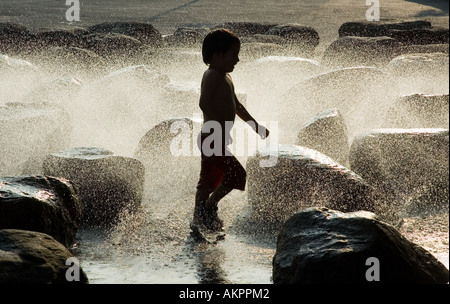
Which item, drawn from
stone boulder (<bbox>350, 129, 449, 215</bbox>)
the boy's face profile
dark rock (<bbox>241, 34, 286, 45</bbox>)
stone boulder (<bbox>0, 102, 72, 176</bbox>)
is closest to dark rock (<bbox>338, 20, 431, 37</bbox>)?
dark rock (<bbox>241, 34, 286, 45</bbox>)

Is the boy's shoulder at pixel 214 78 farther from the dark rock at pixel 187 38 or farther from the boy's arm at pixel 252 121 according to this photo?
the dark rock at pixel 187 38

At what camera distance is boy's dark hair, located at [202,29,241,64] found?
10.8 ft

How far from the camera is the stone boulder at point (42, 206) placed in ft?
10.1

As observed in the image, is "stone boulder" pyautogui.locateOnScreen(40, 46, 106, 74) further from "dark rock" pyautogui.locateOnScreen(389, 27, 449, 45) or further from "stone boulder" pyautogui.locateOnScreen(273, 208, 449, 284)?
"stone boulder" pyautogui.locateOnScreen(273, 208, 449, 284)

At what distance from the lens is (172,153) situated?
450cm

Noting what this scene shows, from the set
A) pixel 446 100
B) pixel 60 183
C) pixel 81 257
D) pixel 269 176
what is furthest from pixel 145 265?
pixel 446 100

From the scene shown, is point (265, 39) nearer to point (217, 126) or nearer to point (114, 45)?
point (114, 45)

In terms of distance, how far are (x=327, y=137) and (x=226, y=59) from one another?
127cm

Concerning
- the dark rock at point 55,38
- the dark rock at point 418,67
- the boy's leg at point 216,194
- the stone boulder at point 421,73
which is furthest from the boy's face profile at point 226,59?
the dark rock at point 55,38

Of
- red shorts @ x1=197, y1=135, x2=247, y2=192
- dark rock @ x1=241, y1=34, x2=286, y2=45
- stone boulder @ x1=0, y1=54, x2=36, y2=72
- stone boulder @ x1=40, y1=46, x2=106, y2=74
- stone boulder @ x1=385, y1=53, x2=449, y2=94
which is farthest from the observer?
dark rock @ x1=241, y1=34, x2=286, y2=45

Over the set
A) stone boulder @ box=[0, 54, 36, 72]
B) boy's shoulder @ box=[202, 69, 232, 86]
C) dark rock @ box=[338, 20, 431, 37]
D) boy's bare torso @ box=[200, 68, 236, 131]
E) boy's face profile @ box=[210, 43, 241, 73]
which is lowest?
boy's bare torso @ box=[200, 68, 236, 131]

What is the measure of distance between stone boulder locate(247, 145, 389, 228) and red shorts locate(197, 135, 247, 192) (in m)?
0.33

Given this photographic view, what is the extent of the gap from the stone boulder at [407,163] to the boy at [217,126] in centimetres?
96
